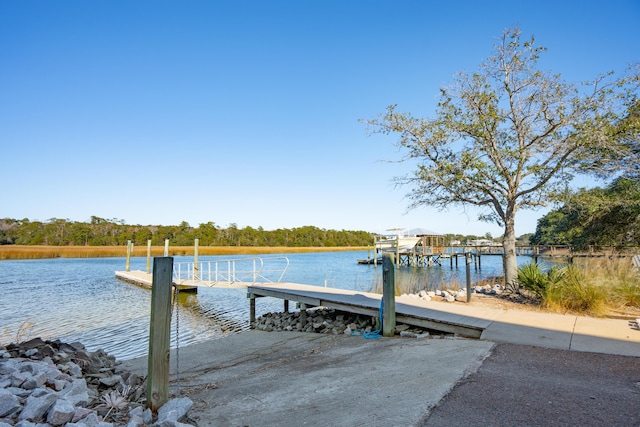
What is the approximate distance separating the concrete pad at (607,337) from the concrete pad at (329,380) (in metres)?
1.25

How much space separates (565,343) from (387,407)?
320 cm

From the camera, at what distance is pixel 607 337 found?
17.7 feet

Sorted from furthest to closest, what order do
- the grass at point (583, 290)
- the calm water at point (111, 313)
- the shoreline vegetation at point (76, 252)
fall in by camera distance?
the shoreline vegetation at point (76, 252)
the calm water at point (111, 313)
the grass at point (583, 290)

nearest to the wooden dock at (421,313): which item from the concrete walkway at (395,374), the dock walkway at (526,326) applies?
the dock walkway at (526,326)

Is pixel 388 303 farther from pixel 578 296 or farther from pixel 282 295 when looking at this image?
pixel 282 295

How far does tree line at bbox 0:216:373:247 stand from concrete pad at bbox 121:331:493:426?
61450 mm

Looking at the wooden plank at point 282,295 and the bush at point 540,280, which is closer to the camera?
the bush at point 540,280

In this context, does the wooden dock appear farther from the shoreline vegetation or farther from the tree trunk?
the shoreline vegetation

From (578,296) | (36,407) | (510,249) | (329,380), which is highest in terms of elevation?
(510,249)

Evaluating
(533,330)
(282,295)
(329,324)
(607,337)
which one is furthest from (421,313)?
(282,295)

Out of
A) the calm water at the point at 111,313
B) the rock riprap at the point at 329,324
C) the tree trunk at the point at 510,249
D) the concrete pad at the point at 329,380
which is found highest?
the tree trunk at the point at 510,249

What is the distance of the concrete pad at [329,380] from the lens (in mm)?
3402

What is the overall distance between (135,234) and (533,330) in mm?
81108

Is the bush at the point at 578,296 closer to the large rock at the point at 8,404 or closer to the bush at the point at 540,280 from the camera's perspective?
the bush at the point at 540,280
